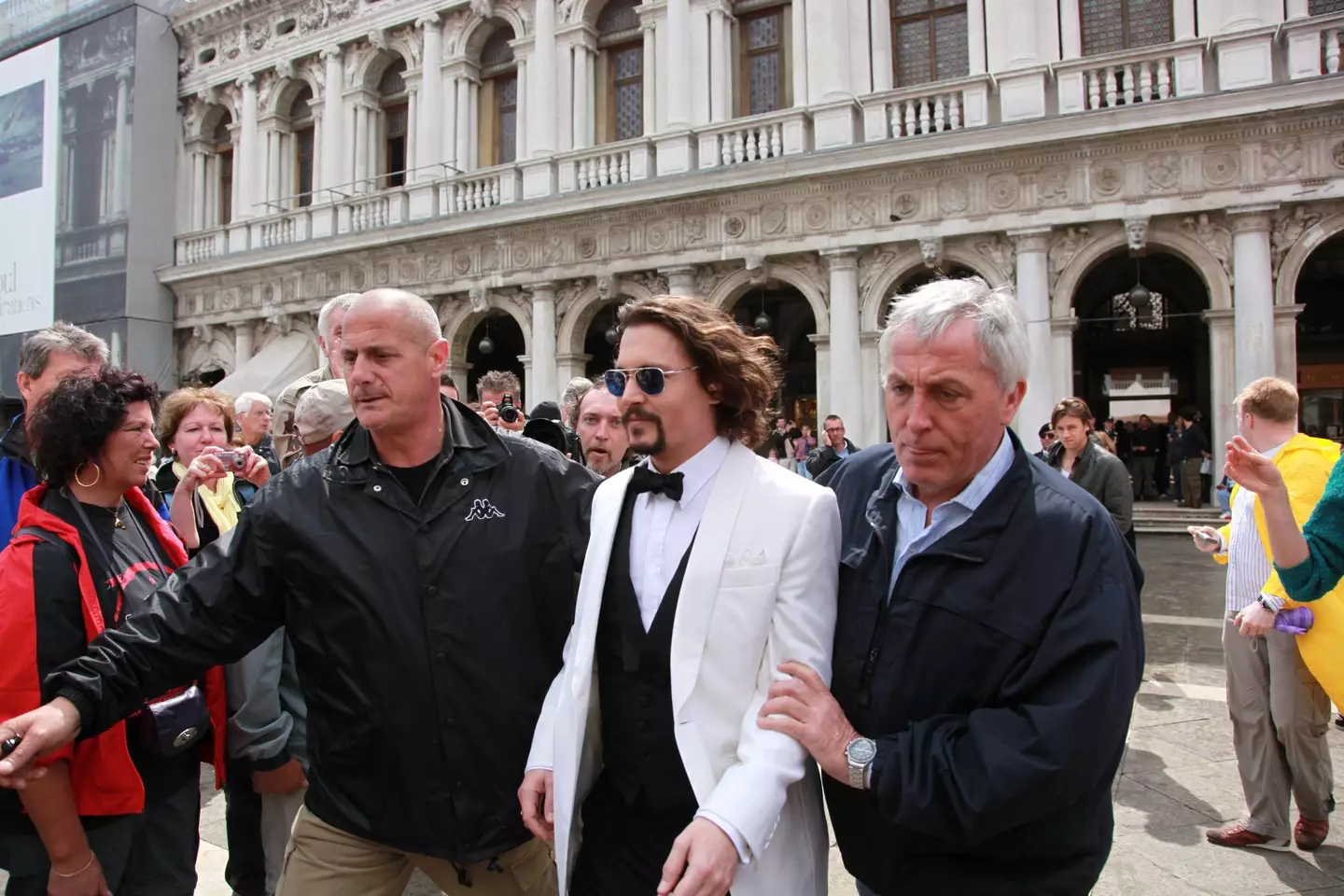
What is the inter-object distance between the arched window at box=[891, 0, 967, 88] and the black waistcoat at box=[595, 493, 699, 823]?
→ 534 inches

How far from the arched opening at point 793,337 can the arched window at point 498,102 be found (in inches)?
226

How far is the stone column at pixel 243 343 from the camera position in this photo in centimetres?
1922

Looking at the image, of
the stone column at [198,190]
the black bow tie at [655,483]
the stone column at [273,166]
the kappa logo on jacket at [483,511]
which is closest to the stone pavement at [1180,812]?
the kappa logo on jacket at [483,511]

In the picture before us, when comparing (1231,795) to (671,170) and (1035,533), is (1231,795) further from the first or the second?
(671,170)

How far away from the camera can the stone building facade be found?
11.2 m

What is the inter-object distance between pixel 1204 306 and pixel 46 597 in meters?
18.0

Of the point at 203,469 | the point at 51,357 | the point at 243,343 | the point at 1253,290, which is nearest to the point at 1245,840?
the point at 203,469

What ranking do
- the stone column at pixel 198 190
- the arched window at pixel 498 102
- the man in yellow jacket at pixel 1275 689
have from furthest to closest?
the stone column at pixel 198 190 → the arched window at pixel 498 102 → the man in yellow jacket at pixel 1275 689

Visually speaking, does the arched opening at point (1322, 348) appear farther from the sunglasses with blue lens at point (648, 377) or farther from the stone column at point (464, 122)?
the sunglasses with blue lens at point (648, 377)

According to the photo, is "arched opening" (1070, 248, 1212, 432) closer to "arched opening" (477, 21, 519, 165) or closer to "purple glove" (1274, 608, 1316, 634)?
"arched opening" (477, 21, 519, 165)

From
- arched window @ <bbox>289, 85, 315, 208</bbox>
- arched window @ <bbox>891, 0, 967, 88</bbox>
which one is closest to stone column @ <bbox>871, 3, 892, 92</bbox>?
arched window @ <bbox>891, 0, 967, 88</bbox>

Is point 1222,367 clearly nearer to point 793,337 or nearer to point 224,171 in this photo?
point 793,337

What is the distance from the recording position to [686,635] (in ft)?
5.76

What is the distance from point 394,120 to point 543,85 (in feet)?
16.2
